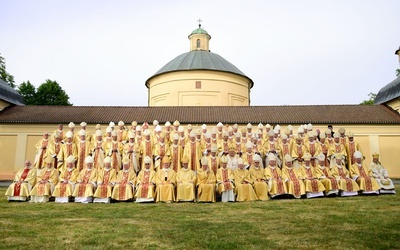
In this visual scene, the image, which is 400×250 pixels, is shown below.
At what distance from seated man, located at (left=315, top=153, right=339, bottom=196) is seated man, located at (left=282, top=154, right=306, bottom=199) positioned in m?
0.67

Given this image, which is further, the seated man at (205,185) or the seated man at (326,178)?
the seated man at (326,178)

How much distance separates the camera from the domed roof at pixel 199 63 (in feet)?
95.3

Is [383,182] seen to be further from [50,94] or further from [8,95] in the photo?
[50,94]

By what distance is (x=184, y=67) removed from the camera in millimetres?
29109

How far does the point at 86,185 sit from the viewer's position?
35.8ft

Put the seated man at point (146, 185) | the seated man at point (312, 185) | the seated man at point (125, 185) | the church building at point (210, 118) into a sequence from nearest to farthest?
the seated man at point (146, 185) → the seated man at point (125, 185) → the seated man at point (312, 185) → the church building at point (210, 118)

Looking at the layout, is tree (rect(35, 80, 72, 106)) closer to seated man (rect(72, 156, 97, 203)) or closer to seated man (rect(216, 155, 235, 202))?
seated man (rect(72, 156, 97, 203))

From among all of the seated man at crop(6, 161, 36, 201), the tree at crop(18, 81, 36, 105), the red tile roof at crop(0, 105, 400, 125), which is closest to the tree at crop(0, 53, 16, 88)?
the tree at crop(18, 81, 36, 105)

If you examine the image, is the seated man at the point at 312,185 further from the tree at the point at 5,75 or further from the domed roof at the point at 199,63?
the tree at the point at 5,75

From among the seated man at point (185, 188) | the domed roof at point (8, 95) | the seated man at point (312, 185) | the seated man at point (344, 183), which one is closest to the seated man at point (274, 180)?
the seated man at point (312, 185)

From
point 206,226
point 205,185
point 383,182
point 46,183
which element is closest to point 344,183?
point 383,182

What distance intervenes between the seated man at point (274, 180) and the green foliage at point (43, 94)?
32.1 meters

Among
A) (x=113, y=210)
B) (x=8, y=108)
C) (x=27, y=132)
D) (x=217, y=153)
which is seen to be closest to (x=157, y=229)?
(x=113, y=210)

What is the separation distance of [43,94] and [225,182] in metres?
32.6
